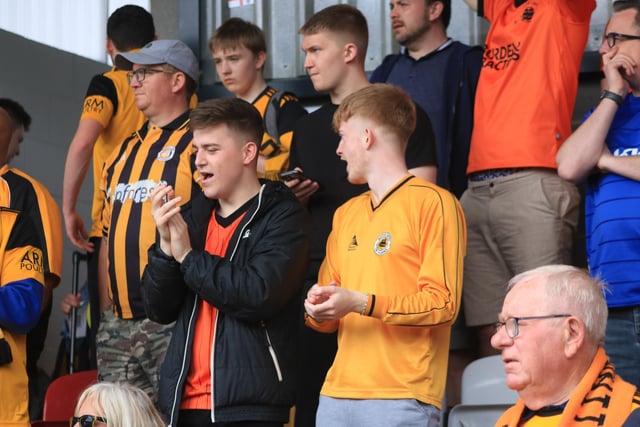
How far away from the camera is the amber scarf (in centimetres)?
287

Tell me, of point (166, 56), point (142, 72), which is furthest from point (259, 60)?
point (142, 72)

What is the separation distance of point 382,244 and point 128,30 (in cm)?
284

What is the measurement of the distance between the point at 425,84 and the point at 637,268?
185 cm

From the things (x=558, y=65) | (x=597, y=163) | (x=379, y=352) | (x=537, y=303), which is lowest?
(x=379, y=352)

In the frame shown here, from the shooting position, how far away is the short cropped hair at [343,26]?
494cm

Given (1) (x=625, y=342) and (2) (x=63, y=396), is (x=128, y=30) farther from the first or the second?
(1) (x=625, y=342)

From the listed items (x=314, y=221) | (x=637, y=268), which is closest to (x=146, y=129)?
(x=314, y=221)

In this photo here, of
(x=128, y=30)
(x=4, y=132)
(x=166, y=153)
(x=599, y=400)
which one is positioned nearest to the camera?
(x=599, y=400)

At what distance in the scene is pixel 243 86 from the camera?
5.76 m

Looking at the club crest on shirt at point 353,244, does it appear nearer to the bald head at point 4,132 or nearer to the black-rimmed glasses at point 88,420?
the black-rimmed glasses at point 88,420

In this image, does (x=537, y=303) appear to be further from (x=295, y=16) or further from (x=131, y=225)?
(x=295, y=16)

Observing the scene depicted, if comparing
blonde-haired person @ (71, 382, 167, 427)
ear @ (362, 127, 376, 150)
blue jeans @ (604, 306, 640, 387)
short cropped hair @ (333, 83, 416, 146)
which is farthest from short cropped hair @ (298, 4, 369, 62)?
blonde-haired person @ (71, 382, 167, 427)

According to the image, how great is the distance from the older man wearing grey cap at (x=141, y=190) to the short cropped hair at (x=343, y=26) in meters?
0.69

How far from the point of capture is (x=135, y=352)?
463cm
